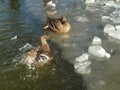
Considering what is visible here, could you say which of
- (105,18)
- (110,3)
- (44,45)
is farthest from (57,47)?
(110,3)

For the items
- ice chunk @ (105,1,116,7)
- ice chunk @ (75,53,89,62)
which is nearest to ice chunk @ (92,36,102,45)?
ice chunk @ (75,53,89,62)

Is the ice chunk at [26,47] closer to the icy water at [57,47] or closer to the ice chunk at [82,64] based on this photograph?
the icy water at [57,47]

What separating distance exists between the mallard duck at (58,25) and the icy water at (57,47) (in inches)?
7.0

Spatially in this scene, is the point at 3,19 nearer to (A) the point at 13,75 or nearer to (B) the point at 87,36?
(B) the point at 87,36

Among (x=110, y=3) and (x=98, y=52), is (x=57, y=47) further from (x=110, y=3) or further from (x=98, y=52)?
(x=110, y=3)

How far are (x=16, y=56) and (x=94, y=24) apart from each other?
3.18 m

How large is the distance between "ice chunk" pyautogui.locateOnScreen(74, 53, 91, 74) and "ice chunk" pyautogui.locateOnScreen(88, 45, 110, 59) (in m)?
0.22

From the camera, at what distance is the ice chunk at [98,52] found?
26.4 ft

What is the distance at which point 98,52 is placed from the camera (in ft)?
26.6

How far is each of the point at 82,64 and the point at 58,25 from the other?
8.29ft

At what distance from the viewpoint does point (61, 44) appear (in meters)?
8.94

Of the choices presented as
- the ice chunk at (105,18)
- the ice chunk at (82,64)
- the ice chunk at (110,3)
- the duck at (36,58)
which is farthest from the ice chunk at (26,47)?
the ice chunk at (110,3)

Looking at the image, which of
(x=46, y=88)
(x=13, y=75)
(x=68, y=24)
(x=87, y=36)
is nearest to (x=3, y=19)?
(x=68, y=24)

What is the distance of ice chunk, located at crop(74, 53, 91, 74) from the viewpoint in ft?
24.4
